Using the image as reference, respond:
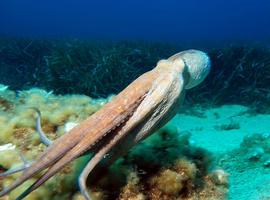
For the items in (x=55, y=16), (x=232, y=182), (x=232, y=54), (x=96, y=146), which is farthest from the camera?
(x=55, y=16)

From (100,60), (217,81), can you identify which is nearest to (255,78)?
(217,81)

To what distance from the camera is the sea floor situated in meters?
4.26

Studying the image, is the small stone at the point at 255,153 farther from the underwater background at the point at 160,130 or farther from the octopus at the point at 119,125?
the octopus at the point at 119,125

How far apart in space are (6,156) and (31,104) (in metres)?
1.19

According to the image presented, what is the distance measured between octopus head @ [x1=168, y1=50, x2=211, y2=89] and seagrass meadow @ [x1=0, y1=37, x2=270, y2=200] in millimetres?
661

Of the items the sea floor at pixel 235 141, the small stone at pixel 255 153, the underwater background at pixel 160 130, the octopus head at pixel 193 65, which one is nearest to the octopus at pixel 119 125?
the octopus head at pixel 193 65

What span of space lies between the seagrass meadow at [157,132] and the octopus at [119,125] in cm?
35

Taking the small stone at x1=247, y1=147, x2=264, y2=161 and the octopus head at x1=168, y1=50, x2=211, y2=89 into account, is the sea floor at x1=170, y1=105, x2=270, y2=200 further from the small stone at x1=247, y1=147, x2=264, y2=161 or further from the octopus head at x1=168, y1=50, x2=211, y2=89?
the octopus head at x1=168, y1=50, x2=211, y2=89

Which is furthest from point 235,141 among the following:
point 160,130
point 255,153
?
point 160,130

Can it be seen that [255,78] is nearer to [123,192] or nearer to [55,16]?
[123,192]

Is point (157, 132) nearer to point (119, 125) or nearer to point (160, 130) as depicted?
point (160, 130)

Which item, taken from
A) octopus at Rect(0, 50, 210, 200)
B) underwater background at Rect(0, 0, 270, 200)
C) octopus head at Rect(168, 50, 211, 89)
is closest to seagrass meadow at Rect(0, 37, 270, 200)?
underwater background at Rect(0, 0, 270, 200)

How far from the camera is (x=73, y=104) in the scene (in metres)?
3.79

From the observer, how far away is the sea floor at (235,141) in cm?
426
